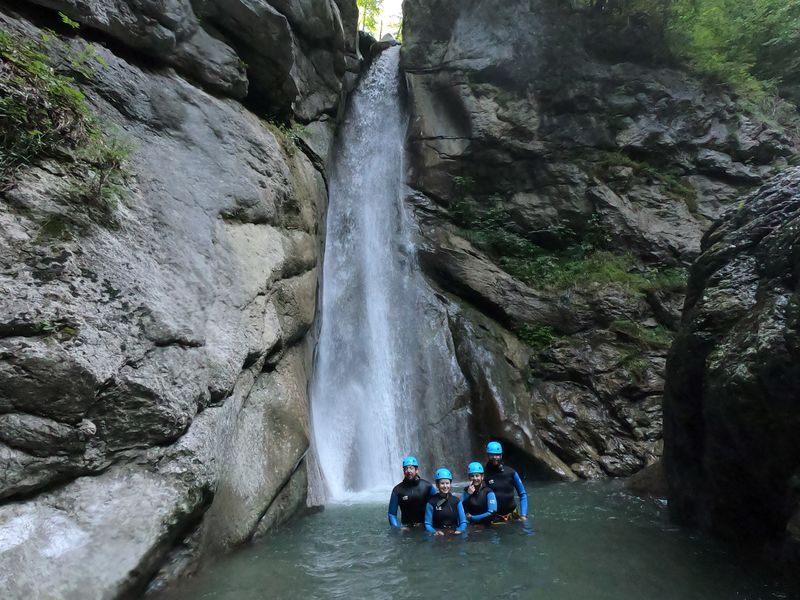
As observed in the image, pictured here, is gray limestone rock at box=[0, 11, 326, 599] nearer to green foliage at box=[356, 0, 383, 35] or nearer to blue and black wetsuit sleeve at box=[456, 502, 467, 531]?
blue and black wetsuit sleeve at box=[456, 502, 467, 531]

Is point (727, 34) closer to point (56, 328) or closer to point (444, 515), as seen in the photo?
point (444, 515)

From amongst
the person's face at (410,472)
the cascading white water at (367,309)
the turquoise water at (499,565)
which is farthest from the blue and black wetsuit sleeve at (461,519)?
the cascading white water at (367,309)

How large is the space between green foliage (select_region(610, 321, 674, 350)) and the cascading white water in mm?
5015

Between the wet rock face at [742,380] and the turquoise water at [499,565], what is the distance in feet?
1.68

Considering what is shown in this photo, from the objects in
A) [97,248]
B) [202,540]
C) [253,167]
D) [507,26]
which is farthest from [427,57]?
[202,540]

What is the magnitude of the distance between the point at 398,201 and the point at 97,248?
423 inches

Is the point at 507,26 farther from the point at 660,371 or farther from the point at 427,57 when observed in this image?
the point at 660,371

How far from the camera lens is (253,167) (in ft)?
26.5

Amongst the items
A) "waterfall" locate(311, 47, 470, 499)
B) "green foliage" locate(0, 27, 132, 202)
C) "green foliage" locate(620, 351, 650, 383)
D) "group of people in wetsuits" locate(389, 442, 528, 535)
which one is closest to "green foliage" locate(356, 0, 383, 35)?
"waterfall" locate(311, 47, 470, 499)

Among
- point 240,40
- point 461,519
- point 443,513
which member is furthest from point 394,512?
point 240,40

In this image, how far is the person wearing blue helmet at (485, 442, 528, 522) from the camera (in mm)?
7285

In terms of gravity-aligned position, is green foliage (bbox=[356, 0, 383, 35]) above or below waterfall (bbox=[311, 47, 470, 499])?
above

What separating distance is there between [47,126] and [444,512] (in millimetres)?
6387

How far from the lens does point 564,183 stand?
14867mm
